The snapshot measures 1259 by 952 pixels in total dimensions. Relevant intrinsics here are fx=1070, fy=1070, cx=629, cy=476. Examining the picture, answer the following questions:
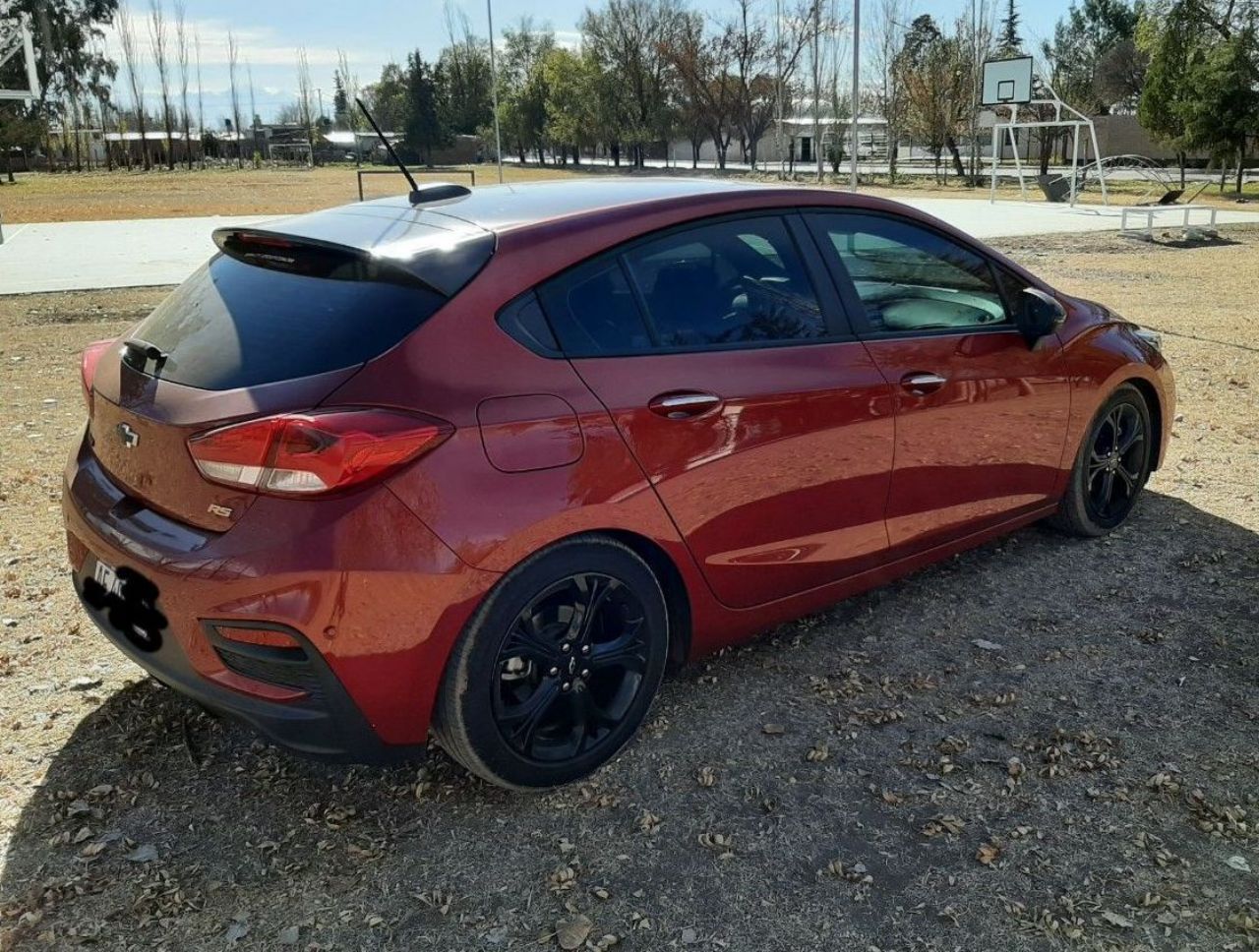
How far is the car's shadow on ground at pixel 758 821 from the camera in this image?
247 centimetres

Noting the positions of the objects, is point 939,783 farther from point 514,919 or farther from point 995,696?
point 514,919

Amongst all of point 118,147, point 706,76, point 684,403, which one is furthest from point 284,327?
point 118,147

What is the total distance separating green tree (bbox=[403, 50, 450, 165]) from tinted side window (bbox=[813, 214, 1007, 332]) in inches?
3450

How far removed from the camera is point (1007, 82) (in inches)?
1273

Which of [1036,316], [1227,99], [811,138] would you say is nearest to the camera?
[1036,316]

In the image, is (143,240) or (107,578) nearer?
(107,578)

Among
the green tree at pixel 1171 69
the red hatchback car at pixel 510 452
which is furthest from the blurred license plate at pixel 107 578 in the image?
the green tree at pixel 1171 69

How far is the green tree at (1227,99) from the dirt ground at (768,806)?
113ft

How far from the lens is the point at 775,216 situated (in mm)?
3449

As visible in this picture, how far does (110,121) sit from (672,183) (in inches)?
Result: 3539

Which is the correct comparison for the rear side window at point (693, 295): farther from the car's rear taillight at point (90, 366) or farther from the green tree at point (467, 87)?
the green tree at point (467, 87)

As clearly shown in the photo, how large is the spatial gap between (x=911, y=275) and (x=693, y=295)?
3.49 ft

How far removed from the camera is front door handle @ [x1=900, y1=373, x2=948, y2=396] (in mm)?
3581

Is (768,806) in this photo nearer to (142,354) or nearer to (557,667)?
(557,667)
